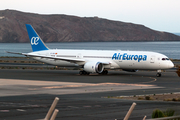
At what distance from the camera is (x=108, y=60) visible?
53.8m

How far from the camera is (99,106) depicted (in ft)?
71.6

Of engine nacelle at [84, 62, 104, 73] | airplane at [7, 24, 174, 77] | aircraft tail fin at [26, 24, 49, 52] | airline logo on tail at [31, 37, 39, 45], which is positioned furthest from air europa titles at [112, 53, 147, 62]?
airline logo on tail at [31, 37, 39, 45]

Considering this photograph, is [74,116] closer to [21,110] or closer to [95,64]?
[21,110]

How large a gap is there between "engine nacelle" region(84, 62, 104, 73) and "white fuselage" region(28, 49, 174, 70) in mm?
1065

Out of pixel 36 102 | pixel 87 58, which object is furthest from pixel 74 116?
pixel 87 58

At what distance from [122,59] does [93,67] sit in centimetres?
445

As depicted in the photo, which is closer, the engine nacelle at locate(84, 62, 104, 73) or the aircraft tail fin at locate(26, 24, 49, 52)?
the engine nacelle at locate(84, 62, 104, 73)

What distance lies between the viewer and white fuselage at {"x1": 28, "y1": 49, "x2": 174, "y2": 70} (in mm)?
50375

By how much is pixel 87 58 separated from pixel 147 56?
9.67 metres

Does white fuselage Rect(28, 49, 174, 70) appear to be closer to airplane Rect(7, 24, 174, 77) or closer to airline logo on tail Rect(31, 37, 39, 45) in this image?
airplane Rect(7, 24, 174, 77)

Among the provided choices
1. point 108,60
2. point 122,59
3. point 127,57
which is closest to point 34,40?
point 108,60

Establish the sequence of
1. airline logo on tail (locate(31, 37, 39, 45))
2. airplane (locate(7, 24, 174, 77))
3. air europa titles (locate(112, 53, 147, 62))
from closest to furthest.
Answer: airplane (locate(7, 24, 174, 77)) → air europa titles (locate(112, 53, 147, 62)) → airline logo on tail (locate(31, 37, 39, 45))

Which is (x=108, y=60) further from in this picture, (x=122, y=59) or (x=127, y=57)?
(x=127, y=57)

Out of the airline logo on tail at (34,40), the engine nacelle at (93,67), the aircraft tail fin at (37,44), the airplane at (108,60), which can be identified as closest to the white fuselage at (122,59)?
the airplane at (108,60)
